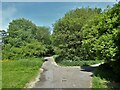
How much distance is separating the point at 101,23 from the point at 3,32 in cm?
4533

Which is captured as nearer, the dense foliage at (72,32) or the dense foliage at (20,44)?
the dense foliage at (72,32)

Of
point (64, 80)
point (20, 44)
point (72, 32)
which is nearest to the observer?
point (64, 80)

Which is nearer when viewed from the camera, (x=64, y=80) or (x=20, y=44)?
(x=64, y=80)

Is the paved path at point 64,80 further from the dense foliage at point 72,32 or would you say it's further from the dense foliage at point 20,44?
the dense foliage at point 20,44

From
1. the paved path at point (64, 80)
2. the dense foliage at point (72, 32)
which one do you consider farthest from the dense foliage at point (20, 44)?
the paved path at point (64, 80)

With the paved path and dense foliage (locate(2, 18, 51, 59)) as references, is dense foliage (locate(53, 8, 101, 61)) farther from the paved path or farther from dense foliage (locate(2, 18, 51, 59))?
the paved path

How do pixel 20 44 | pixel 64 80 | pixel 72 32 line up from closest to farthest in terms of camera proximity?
pixel 64 80 → pixel 72 32 → pixel 20 44

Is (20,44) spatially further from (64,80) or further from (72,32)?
(64,80)

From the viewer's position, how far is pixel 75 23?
34.4 m

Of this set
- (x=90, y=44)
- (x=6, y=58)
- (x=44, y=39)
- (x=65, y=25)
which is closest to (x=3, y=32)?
(x=44, y=39)

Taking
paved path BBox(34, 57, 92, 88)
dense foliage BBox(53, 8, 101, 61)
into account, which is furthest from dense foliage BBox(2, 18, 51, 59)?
paved path BBox(34, 57, 92, 88)

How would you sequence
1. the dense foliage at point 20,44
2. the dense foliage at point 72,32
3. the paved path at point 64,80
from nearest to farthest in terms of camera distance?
the paved path at point 64,80, the dense foliage at point 72,32, the dense foliage at point 20,44

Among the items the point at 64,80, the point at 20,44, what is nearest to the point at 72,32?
the point at 20,44

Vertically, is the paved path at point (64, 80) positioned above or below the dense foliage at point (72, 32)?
below
